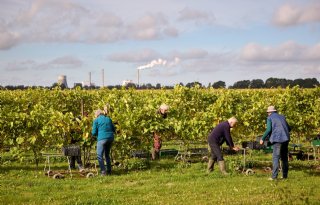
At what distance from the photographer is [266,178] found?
9.74 m

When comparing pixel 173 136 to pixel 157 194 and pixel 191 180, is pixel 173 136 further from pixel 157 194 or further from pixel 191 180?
pixel 157 194

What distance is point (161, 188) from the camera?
8641mm

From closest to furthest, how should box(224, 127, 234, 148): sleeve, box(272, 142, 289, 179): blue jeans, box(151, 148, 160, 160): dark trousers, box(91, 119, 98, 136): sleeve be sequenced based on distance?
box(272, 142, 289, 179): blue jeans, box(224, 127, 234, 148): sleeve, box(91, 119, 98, 136): sleeve, box(151, 148, 160, 160): dark trousers

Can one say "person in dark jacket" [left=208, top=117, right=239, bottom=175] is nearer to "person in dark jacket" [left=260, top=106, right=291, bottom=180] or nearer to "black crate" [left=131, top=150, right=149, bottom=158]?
"person in dark jacket" [left=260, top=106, right=291, bottom=180]

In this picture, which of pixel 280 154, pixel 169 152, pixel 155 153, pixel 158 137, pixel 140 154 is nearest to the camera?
pixel 280 154

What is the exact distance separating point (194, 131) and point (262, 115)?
8.24 ft

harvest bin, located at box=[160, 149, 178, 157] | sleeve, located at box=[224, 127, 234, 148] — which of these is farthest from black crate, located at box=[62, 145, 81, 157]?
harvest bin, located at box=[160, 149, 178, 157]

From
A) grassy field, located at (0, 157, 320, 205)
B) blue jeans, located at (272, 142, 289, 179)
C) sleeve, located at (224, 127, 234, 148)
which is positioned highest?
sleeve, located at (224, 127, 234, 148)

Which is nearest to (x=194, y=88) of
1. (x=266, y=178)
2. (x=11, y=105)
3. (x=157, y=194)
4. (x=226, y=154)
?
(x=226, y=154)

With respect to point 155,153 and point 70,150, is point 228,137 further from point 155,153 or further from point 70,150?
point 70,150

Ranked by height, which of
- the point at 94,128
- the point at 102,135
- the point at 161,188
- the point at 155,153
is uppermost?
the point at 94,128

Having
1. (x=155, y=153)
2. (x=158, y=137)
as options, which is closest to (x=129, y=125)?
(x=158, y=137)

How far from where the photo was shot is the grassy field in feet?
24.8

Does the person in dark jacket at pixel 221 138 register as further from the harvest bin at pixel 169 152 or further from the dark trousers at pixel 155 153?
the harvest bin at pixel 169 152
